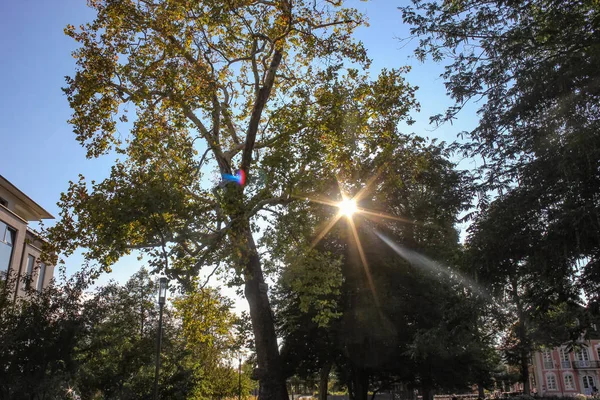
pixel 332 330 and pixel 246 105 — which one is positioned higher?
pixel 246 105

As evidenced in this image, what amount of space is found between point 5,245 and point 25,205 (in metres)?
4.42

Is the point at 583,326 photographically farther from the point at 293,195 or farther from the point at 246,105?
the point at 246,105

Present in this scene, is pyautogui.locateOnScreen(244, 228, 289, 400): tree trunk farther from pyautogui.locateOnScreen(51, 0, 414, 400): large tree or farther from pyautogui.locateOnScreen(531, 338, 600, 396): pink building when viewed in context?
pyautogui.locateOnScreen(531, 338, 600, 396): pink building

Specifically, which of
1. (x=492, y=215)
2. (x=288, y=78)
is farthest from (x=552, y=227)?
(x=288, y=78)

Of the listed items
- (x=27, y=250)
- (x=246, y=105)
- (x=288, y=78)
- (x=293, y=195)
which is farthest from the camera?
(x=27, y=250)

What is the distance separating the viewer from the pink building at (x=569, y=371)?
52219mm

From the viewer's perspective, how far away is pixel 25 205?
1083 inches

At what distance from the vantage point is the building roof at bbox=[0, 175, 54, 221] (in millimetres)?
24462

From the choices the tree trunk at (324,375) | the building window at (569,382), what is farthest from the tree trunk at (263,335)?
the building window at (569,382)

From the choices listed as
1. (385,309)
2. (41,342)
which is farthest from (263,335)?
(385,309)

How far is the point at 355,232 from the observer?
2070cm

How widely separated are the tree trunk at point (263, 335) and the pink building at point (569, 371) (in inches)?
1914

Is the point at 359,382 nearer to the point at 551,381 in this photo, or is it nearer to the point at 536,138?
the point at 536,138

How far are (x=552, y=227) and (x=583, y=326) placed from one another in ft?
11.8
